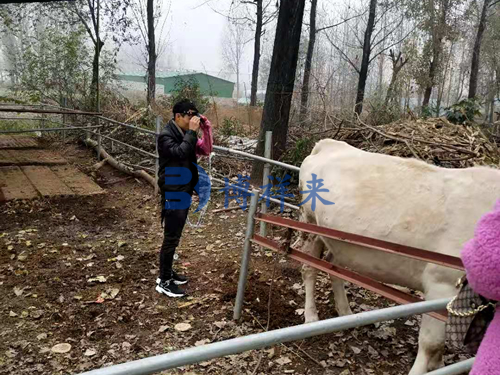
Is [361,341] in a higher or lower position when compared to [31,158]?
lower

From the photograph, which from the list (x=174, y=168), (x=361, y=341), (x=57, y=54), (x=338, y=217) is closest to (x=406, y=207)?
(x=338, y=217)

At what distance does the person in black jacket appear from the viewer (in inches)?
145

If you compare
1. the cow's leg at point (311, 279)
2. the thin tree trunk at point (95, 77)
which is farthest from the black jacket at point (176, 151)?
the thin tree trunk at point (95, 77)

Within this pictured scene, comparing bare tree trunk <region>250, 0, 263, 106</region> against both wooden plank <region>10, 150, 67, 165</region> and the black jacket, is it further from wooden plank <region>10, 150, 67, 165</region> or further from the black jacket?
the black jacket

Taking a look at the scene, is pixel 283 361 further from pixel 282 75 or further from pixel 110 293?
pixel 282 75

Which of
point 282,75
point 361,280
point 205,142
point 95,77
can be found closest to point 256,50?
point 95,77

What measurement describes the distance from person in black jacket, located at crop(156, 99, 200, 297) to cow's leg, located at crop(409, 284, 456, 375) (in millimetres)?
2160

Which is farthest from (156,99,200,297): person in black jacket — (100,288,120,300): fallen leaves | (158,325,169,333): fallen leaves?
(158,325,169,333): fallen leaves

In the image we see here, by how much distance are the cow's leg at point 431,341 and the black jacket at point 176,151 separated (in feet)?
7.11

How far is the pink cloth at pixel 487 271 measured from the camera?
1110mm

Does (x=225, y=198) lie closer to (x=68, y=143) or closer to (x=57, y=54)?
(x=68, y=143)

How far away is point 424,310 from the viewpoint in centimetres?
151

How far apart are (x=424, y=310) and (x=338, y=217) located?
65.3 inches

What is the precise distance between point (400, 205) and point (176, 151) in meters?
1.87
